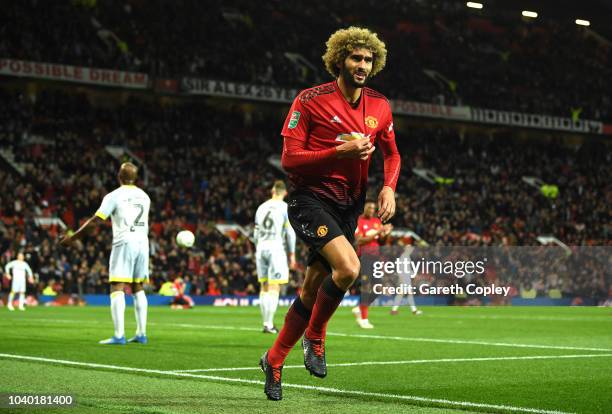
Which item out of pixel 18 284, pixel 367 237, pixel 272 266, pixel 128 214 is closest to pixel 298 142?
pixel 128 214

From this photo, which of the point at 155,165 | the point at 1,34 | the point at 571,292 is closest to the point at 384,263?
the point at 571,292

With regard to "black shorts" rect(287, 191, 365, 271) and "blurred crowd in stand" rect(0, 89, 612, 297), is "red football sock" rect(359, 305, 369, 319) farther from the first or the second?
"blurred crowd in stand" rect(0, 89, 612, 297)

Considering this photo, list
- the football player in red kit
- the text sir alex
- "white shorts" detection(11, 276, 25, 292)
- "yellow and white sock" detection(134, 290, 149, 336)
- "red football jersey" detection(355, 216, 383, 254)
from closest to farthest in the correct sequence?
"yellow and white sock" detection(134, 290, 149, 336) < the football player in red kit < "red football jersey" detection(355, 216, 383, 254) < "white shorts" detection(11, 276, 25, 292) < the text sir alex

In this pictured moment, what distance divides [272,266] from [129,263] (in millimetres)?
3530

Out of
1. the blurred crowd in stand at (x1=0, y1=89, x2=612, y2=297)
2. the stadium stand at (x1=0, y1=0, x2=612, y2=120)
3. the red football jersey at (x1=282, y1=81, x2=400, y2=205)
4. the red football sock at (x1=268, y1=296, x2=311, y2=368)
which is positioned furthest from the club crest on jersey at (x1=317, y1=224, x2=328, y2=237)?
the stadium stand at (x1=0, y1=0, x2=612, y2=120)

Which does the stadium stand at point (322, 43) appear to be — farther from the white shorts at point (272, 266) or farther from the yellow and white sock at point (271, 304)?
the yellow and white sock at point (271, 304)

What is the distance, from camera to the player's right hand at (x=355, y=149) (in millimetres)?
6301

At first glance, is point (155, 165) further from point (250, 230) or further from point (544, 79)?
point (544, 79)

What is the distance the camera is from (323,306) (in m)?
6.68

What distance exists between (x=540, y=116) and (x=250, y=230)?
21.4 m

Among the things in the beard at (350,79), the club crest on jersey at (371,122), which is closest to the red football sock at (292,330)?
the club crest on jersey at (371,122)

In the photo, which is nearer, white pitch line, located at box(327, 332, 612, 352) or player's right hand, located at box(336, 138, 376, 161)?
player's right hand, located at box(336, 138, 376, 161)

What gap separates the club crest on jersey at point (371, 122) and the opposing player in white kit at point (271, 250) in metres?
8.30

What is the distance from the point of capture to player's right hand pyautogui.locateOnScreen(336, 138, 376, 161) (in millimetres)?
6301
